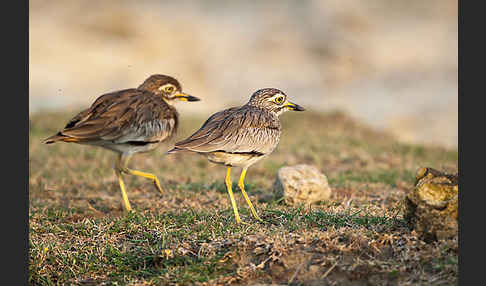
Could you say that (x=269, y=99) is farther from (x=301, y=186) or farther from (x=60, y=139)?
(x=60, y=139)

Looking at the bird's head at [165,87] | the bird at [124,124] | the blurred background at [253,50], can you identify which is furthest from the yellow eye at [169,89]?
the blurred background at [253,50]

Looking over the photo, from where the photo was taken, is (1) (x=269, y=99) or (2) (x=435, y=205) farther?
(1) (x=269, y=99)

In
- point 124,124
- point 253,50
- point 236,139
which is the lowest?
point 236,139

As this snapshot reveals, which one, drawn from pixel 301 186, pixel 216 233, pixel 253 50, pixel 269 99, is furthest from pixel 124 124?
pixel 253 50

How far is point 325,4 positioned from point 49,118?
56.7ft

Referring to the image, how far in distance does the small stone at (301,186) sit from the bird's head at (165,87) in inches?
65.9

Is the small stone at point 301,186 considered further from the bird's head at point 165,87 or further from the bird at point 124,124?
the bird's head at point 165,87

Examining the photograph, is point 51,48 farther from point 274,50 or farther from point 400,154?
point 400,154

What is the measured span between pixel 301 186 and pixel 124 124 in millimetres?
2256

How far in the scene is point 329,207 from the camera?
6320 millimetres

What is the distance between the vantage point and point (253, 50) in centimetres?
2627

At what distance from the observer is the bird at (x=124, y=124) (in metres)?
6.02

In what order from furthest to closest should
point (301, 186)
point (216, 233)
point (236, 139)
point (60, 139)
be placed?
point (301, 186), point (60, 139), point (236, 139), point (216, 233)

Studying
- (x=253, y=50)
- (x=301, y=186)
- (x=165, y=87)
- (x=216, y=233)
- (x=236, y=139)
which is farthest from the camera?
(x=253, y=50)
